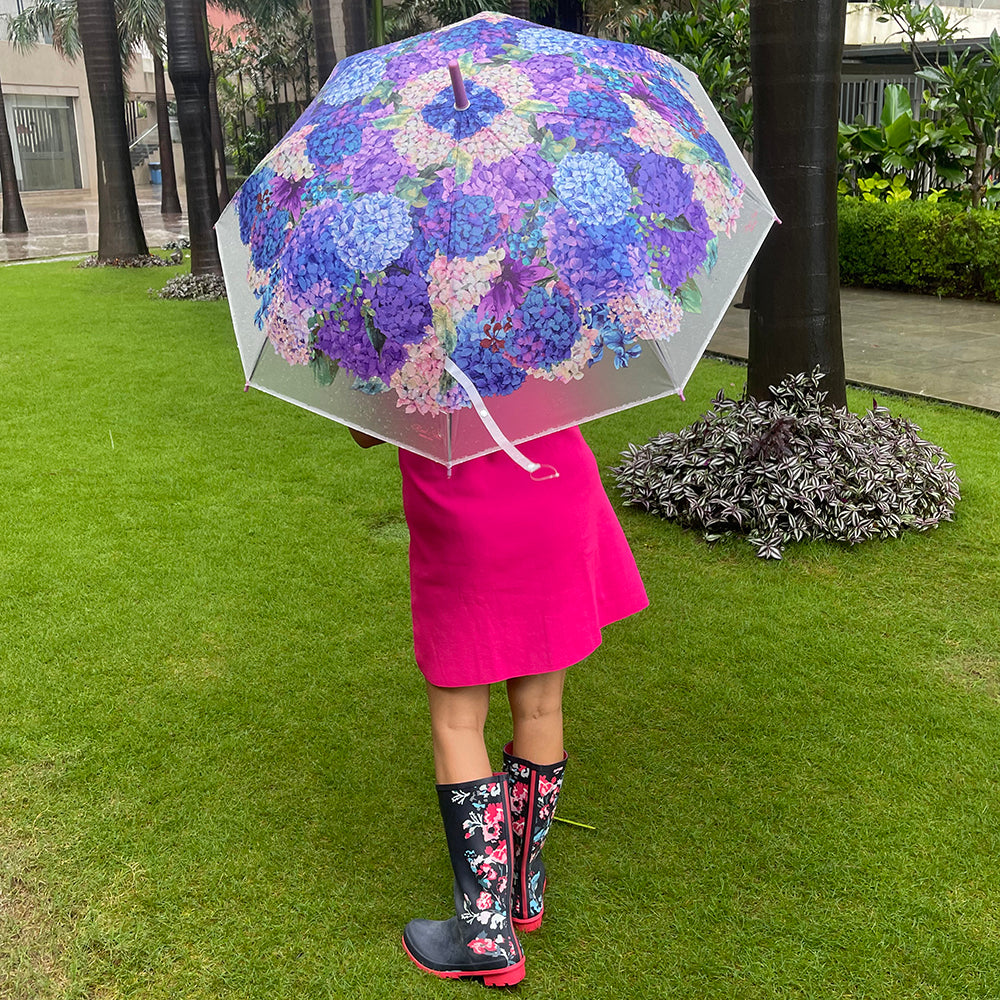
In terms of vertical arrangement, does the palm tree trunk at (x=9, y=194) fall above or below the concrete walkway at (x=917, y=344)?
above

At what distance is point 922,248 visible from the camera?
11.8 m

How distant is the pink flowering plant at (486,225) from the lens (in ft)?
6.00

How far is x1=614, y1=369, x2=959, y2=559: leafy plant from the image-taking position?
15.5 ft

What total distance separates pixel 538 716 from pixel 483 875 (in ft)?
1.15

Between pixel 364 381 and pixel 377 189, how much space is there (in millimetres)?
332

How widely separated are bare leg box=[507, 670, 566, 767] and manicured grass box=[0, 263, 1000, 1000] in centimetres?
44

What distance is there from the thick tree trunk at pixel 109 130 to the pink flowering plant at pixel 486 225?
51.4ft

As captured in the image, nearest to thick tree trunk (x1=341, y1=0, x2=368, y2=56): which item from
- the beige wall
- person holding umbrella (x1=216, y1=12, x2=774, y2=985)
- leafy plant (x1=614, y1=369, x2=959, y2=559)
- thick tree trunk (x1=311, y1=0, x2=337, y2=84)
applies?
thick tree trunk (x1=311, y1=0, x2=337, y2=84)

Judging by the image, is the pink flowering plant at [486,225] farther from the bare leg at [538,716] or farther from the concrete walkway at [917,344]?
the concrete walkway at [917,344]

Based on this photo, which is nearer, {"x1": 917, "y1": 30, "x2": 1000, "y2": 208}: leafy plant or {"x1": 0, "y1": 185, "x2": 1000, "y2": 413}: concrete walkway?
{"x1": 0, "y1": 185, "x2": 1000, "y2": 413}: concrete walkway

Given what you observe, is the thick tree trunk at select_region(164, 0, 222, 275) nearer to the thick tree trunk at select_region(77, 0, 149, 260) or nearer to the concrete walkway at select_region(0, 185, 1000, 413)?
the thick tree trunk at select_region(77, 0, 149, 260)

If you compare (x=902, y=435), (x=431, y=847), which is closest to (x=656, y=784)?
(x=431, y=847)

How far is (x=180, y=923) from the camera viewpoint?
8.33 feet

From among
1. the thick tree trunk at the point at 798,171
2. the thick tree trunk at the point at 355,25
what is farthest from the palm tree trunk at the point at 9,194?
the thick tree trunk at the point at 798,171
